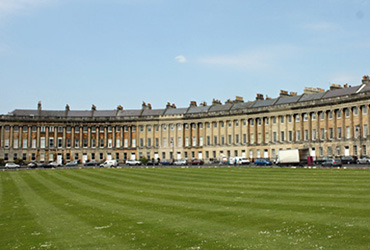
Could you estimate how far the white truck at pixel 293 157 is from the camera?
2420 inches

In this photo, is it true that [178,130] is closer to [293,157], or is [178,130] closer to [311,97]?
[311,97]

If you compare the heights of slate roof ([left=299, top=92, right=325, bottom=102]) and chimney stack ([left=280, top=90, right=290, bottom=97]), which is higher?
chimney stack ([left=280, top=90, right=290, bottom=97])

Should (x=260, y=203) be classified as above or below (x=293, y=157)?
below

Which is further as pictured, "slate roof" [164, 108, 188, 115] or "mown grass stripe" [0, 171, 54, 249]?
"slate roof" [164, 108, 188, 115]

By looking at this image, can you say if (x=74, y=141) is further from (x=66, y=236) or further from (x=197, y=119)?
(x=66, y=236)

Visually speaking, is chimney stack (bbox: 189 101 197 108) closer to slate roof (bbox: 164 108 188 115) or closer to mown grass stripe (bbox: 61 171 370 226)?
slate roof (bbox: 164 108 188 115)

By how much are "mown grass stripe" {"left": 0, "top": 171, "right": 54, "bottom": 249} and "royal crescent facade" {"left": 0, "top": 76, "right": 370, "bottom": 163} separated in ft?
219

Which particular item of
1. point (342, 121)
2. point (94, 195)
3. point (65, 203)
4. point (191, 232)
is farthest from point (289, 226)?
point (342, 121)

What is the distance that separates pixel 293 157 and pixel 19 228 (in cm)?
4967

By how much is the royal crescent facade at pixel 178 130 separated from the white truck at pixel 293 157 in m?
18.1

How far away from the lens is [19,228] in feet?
58.7

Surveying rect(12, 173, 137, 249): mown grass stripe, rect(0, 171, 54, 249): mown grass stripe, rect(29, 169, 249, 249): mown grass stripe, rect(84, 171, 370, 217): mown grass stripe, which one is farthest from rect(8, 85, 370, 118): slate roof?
rect(12, 173, 137, 249): mown grass stripe

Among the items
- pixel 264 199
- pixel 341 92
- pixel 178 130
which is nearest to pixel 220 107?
pixel 178 130

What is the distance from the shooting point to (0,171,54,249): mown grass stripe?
1484 centimetres
